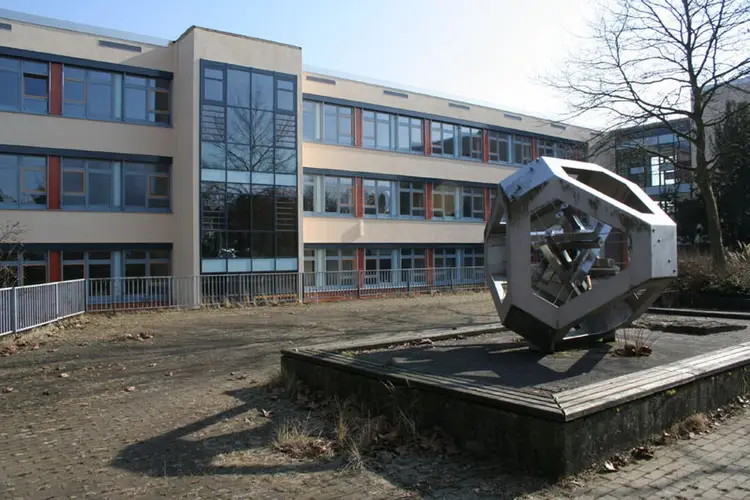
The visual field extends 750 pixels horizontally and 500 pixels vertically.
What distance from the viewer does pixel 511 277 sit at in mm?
7562

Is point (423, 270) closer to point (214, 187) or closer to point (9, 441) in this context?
point (214, 187)

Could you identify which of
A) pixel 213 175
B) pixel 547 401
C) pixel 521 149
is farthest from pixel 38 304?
pixel 521 149

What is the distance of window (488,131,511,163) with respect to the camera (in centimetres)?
3775

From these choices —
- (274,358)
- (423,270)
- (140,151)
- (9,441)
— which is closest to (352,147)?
(423,270)

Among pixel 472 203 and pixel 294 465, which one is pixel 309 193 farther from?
pixel 294 465

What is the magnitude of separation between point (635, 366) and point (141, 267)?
2215 centimetres

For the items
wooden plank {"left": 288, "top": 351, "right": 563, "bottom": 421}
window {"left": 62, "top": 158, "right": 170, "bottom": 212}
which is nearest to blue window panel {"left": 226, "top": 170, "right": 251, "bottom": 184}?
window {"left": 62, "top": 158, "right": 170, "bottom": 212}

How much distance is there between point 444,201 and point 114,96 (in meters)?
18.5

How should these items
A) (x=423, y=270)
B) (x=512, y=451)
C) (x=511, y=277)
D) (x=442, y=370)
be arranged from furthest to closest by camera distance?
(x=423, y=270)
(x=511, y=277)
(x=442, y=370)
(x=512, y=451)

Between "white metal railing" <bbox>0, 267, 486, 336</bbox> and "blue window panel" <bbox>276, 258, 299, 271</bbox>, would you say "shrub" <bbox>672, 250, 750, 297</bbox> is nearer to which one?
"white metal railing" <bbox>0, 267, 486, 336</bbox>

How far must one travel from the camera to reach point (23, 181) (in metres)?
22.8

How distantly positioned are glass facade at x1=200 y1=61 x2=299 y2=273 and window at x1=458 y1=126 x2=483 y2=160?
511 inches

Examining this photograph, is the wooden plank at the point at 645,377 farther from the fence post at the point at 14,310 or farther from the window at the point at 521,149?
the window at the point at 521,149

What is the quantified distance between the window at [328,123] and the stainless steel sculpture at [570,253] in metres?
21.4
